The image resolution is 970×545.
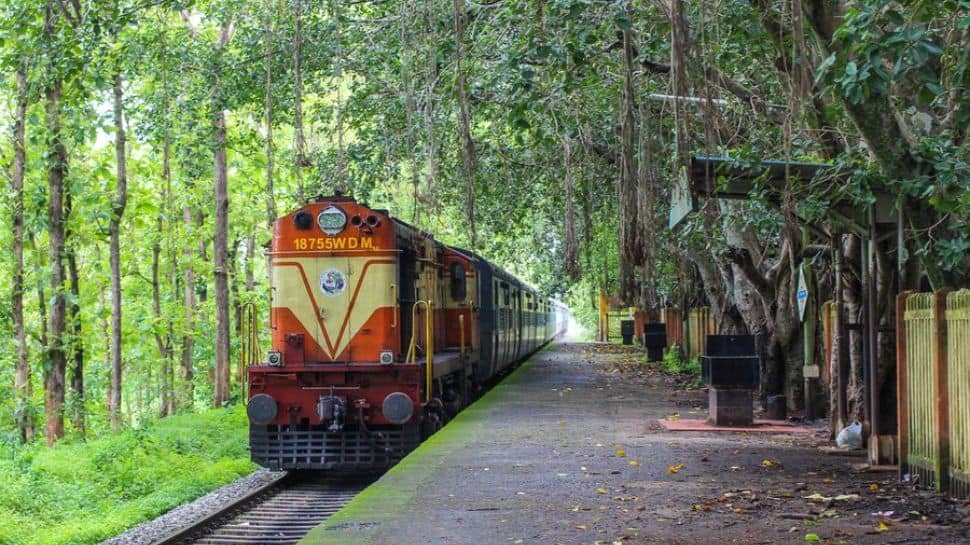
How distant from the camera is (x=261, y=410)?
526 inches

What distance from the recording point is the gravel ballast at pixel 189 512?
10453mm

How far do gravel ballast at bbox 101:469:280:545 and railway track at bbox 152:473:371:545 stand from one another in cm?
39

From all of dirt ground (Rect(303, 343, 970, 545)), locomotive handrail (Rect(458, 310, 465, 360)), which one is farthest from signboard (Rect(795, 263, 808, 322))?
locomotive handrail (Rect(458, 310, 465, 360))

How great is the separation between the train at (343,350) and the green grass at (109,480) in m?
1.64

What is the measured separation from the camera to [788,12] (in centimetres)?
1009

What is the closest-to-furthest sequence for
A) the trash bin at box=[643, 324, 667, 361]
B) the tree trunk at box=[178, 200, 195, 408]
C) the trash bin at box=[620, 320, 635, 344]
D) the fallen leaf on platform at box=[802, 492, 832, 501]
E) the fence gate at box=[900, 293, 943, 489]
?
the fallen leaf on platform at box=[802, 492, 832, 501]
the fence gate at box=[900, 293, 943, 489]
the tree trunk at box=[178, 200, 195, 408]
the trash bin at box=[643, 324, 667, 361]
the trash bin at box=[620, 320, 635, 344]

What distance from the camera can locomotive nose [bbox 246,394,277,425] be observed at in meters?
13.3

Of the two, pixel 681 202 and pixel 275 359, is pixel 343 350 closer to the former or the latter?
pixel 275 359

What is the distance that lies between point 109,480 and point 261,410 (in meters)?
2.87

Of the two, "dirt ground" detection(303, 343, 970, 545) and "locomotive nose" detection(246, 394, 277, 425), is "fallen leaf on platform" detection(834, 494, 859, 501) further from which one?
"locomotive nose" detection(246, 394, 277, 425)

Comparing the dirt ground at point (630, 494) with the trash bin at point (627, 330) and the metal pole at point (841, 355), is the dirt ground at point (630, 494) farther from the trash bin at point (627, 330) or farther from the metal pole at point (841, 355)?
the trash bin at point (627, 330)

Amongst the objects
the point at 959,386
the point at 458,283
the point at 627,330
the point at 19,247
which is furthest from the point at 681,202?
the point at 627,330

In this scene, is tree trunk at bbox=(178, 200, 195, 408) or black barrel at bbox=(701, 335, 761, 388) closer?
black barrel at bbox=(701, 335, 761, 388)

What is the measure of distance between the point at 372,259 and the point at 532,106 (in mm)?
3655
